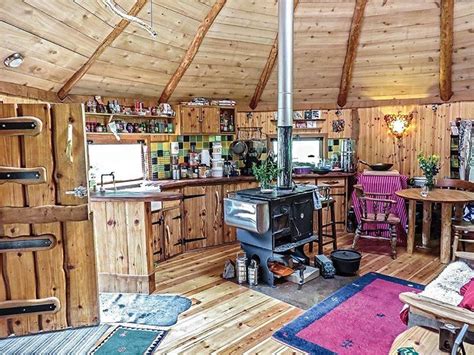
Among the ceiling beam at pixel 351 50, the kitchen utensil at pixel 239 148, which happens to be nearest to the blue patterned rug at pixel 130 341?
the kitchen utensil at pixel 239 148

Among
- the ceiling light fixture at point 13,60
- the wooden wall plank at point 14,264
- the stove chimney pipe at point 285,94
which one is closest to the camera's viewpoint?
the wooden wall plank at point 14,264

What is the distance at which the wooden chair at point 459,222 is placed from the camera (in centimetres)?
406

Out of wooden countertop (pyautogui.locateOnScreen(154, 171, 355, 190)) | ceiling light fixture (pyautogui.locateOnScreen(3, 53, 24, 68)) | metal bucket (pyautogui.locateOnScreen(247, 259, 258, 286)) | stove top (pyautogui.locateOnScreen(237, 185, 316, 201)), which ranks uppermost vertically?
ceiling light fixture (pyautogui.locateOnScreen(3, 53, 24, 68))

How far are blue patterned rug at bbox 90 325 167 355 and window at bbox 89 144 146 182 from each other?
2.08m

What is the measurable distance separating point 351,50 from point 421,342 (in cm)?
414

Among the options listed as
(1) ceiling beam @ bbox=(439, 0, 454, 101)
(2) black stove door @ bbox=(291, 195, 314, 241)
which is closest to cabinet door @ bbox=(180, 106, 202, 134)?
(2) black stove door @ bbox=(291, 195, 314, 241)

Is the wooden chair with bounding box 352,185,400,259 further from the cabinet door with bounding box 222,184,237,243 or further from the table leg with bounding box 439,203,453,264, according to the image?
the cabinet door with bounding box 222,184,237,243

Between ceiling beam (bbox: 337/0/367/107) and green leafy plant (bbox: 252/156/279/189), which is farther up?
ceiling beam (bbox: 337/0/367/107)

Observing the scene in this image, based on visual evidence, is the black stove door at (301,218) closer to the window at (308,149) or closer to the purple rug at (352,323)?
the purple rug at (352,323)

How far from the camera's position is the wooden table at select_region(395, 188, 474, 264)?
14.0ft

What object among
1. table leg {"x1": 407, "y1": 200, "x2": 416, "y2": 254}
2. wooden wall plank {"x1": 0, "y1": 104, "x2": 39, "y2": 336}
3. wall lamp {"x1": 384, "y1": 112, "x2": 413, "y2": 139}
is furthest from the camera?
wall lamp {"x1": 384, "y1": 112, "x2": 413, "y2": 139}

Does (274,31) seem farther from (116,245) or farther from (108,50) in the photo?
(116,245)

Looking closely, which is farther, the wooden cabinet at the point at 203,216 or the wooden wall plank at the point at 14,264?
the wooden cabinet at the point at 203,216

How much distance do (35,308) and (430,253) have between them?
444 cm
